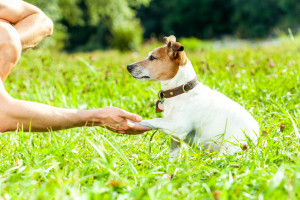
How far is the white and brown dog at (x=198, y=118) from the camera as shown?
238 centimetres

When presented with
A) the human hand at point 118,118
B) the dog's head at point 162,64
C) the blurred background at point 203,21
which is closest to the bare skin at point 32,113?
the human hand at point 118,118

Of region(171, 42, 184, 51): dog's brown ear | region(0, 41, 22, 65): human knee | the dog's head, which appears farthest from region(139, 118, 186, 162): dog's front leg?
region(0, 41, 22, 65): human knee

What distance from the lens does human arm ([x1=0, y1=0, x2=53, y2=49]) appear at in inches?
104

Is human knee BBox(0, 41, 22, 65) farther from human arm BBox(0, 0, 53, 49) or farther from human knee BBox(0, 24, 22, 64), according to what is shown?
human arm BBox(0, 0, 53, 49)

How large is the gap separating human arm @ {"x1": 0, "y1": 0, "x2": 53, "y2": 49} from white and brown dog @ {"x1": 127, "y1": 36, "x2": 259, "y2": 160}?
1054 millimetres

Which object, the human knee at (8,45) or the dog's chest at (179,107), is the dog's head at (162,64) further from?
the human knee at (8,45)

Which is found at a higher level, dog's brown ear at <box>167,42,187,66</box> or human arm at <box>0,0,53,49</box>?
human arm at <box>0,0,53,49</box>

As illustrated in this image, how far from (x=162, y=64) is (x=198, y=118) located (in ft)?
1.69

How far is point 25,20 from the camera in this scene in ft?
8.97

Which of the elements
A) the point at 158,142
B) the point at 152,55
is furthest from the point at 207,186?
the point at 152,55

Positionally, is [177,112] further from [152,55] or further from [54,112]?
[54,112]

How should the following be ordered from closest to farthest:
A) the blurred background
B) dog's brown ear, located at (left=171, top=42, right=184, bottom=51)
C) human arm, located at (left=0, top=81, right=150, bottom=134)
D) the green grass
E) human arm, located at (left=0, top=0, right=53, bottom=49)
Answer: the green grass
human arm, located at (left=0, top=81, right=150, bottom=134)
dog's brown ear, located at (left=171, top=42, right=184, bottom=51)
human arm, located at (left=0, top=0, right=53, bottom=49)
the blurred background

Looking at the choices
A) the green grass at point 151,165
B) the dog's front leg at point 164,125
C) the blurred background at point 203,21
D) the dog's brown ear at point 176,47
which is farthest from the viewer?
the blurred background at point 203,21

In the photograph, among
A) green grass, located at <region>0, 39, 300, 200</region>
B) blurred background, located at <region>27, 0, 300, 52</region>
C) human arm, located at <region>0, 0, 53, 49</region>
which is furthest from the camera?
blurred background, located at <region>27, 0, 300, 52</region>
